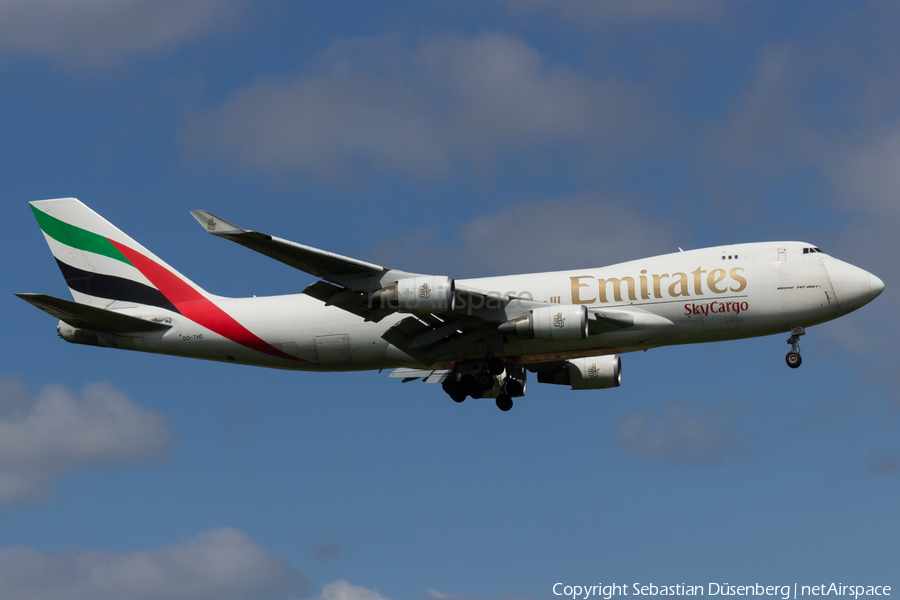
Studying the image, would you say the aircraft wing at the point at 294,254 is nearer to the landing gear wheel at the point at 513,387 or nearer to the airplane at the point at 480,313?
the airplane at the point at 480,313

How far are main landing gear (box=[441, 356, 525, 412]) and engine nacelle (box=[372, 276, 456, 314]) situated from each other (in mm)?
4552

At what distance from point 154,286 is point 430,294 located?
14066 millimetres

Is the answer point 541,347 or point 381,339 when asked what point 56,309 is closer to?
point 381,339

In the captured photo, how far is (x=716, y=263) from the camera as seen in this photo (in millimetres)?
36469

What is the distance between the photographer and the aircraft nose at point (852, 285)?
35938mm

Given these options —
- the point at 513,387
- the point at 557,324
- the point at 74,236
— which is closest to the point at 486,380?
the point at 513,387

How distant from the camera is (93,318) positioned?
39.0 metres

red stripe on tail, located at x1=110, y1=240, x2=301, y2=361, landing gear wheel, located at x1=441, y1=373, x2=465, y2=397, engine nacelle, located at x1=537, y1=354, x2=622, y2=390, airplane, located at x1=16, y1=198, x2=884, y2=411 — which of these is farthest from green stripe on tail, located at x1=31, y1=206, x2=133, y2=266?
engine nacelle, located at x1=537, y1=354, x2=622, y2=390

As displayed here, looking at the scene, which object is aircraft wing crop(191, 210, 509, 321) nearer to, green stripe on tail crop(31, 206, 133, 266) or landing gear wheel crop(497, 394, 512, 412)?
landing gear wheel crop(497, 394, 512, 412)

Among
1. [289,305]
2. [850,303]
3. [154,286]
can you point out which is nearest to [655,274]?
[850,303]

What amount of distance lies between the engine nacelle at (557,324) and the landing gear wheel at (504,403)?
6.42 m

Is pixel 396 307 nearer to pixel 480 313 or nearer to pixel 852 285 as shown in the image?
pixel 480 313

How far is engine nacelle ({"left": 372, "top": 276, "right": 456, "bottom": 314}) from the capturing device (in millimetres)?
33625

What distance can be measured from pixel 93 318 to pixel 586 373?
1984cm
